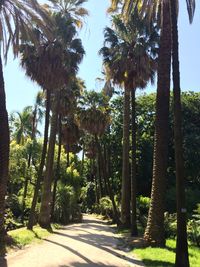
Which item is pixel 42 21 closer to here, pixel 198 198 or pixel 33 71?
pixel 33 71

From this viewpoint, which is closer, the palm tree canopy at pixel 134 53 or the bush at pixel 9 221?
the bush at pixel 9 221

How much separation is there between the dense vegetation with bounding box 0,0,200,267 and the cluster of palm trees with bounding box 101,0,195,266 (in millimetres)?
40

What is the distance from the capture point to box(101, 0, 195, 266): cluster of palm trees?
43.8ft

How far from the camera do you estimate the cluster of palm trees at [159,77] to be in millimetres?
13356

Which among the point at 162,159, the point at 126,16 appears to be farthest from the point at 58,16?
the point at 162,159

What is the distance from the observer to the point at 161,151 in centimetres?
1859

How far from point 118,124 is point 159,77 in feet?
90.5

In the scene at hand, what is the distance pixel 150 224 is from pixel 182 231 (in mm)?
5527

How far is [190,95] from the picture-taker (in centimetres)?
4388

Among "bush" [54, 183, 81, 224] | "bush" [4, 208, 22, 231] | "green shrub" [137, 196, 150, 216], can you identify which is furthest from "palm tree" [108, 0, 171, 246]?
"bush" [54, 183, 81, 224]

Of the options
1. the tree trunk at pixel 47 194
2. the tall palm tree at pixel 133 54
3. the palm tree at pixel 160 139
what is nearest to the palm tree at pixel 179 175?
the palm tree at pixel 160 139

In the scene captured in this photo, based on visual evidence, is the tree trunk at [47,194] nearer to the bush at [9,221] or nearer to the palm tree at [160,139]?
the bush at [9,221]

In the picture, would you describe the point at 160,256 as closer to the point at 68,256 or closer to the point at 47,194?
the point at 68,256

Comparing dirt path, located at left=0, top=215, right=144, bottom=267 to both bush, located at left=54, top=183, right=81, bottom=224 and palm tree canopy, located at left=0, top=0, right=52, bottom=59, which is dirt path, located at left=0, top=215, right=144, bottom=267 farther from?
bush, located at left=54, top=183, right=81, bottom=224
